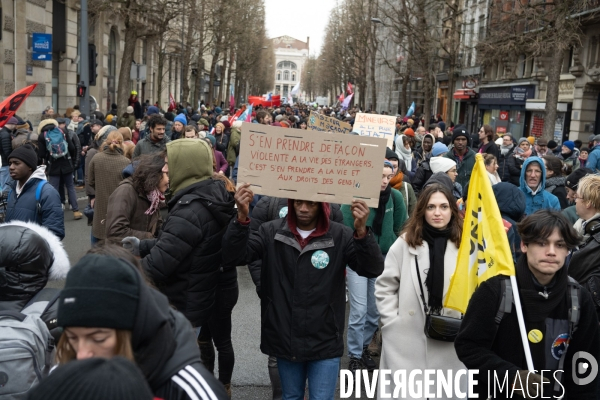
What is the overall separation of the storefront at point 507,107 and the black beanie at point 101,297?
30.9 meters

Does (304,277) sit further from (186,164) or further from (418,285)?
(186,164)

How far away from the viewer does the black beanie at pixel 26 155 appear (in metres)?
6.16

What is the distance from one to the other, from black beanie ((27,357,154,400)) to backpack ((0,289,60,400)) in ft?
3.66

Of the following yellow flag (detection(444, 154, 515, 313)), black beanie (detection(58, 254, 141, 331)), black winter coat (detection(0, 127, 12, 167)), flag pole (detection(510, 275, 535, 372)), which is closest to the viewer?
black beanie (detection(58, 254, 141, 331))

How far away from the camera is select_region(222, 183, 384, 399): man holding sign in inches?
151

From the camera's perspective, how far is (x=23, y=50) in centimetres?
2119

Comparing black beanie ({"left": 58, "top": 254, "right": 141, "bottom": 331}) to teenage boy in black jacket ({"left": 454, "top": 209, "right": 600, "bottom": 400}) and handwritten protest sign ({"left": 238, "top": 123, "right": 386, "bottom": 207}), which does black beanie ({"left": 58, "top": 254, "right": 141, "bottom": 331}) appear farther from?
handwritten protest sign ({"left": 238, "top": 123, "right": 386, "bottom": 207})

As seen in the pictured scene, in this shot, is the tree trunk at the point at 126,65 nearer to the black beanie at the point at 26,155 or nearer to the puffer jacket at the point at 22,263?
the black beanie at the point at 26,155

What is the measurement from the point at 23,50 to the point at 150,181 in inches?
722

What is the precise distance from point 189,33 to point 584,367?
1214 inches

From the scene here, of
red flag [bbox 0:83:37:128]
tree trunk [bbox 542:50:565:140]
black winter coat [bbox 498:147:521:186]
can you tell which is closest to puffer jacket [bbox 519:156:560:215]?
black winter coat [bbox 498:147:521:186]

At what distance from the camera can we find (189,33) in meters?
32.1

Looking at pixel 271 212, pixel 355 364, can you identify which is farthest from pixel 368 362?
pixel 271 212

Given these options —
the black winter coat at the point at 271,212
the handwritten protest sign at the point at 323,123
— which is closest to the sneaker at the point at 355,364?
the black winter coat at the point at 271,212
